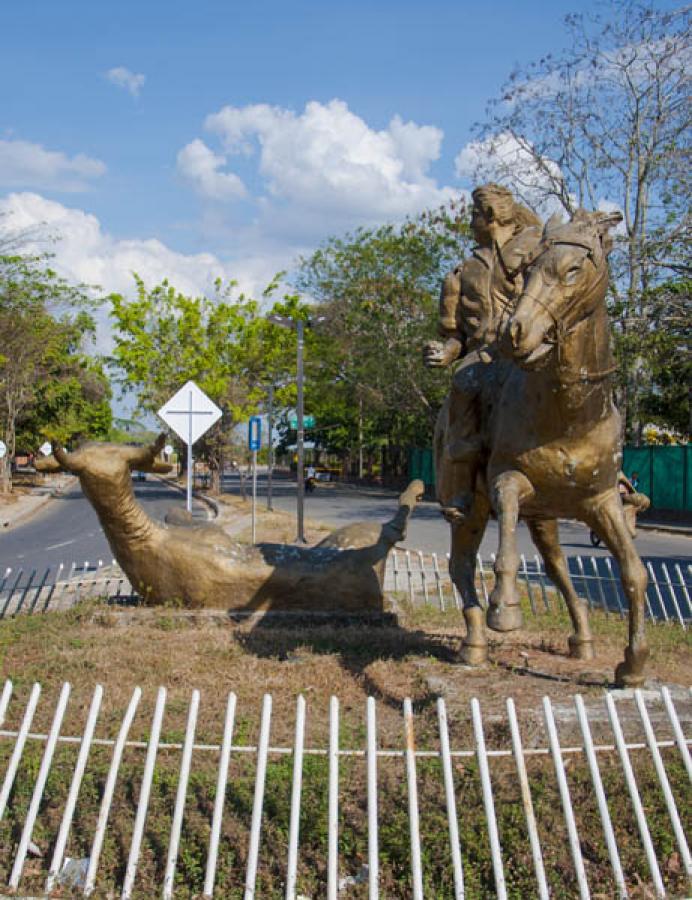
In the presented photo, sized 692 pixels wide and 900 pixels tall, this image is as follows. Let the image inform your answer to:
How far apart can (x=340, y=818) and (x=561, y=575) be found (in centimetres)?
327

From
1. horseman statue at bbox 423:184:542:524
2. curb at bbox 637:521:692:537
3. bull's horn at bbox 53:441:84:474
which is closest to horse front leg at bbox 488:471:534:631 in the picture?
horseman statue at bbox 423:184:542:524

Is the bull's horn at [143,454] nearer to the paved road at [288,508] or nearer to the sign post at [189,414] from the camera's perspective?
the sign post at [189,414]

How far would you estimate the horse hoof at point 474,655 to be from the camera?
614cm

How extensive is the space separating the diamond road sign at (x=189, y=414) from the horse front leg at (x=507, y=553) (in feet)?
22.7

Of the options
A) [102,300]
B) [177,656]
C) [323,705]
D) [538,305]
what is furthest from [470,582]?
[102,300]

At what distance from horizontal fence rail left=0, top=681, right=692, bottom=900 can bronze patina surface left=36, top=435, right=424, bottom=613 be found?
318 cm

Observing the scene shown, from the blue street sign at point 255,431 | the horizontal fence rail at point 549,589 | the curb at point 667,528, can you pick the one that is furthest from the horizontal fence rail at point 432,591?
the curb at point 667,528

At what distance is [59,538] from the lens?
2080cm

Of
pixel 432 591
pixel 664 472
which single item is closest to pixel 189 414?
pixel 432 591

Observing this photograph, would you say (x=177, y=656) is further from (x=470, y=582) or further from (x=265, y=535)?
(x=265, y=535)

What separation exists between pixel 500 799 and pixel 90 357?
46859 millimetres

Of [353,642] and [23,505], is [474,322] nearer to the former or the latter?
[353,642]

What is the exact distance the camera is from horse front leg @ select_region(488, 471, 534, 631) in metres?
4.59

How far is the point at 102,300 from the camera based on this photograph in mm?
37938
